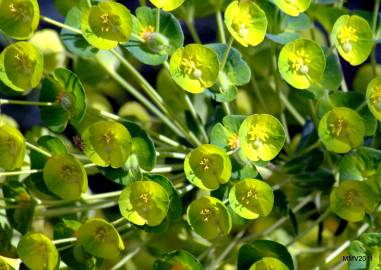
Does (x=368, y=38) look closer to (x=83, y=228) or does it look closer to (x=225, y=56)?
(x=225, y=56)

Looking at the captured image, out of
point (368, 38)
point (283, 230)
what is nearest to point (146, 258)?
point (283, 230)

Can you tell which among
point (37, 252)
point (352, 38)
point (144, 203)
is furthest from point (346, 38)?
point (37, 252)

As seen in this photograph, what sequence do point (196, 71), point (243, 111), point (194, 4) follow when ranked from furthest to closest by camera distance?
point (243, 111) < point (194, 4) < point (196, 71)

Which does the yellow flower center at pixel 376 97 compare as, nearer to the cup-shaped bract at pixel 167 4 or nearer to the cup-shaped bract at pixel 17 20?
the cup-shaped bract at pixel 167 4

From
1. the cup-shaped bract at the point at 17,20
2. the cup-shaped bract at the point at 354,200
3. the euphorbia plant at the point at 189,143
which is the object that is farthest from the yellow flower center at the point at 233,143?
the cup-shaped bract at the point at 17,20

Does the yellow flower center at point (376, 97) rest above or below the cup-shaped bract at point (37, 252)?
above

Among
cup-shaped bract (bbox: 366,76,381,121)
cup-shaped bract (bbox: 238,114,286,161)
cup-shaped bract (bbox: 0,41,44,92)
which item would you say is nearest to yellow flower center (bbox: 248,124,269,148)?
cup-shaped bract (bbox: 238,114,286,161)

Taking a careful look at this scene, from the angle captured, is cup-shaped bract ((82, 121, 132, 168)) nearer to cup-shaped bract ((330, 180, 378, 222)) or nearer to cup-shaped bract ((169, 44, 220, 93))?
cup-shaped bract ((169, 44, 220, 93))
